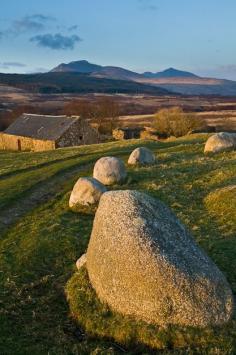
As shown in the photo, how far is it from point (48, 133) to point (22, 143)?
7364 mm

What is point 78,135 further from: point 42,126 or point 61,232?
point 61,232

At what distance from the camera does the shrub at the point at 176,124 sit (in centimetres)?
8081

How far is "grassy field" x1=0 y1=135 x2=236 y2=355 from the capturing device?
13602 millimetres

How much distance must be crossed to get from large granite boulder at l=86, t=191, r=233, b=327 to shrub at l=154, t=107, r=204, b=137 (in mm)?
67017

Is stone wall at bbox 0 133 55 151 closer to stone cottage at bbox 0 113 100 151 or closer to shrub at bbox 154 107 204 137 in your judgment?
stone cottage at bbox 0 113 100 151

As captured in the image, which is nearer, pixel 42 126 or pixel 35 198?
pixel 35 198

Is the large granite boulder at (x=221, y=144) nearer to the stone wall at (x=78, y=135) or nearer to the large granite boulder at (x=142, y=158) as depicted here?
the large granite boulder at (x=142, y=158)

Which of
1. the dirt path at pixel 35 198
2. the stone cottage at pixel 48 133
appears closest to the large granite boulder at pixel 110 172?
the dirt path at pixel 35 198

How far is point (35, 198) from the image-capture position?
30.0 meters

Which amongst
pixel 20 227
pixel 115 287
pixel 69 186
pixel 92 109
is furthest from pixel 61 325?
pixel 92 109

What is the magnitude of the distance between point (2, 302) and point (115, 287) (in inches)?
175

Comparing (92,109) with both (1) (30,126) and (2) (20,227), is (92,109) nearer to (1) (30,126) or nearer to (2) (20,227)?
(1) (30,126)

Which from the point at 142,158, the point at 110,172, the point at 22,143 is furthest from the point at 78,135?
the point at 110,172

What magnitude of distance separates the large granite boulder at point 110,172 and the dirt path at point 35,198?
3261 millimetres
